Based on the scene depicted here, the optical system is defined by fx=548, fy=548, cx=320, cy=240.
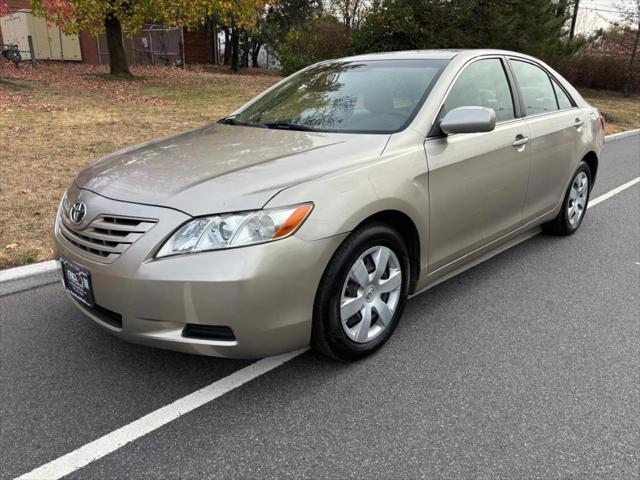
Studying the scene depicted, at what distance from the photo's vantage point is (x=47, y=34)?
2347cm

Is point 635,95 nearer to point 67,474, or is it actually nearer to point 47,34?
point 47,34

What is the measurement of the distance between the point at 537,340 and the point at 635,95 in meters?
26.9

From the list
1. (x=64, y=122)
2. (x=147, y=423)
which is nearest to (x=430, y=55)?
(x=147, y=423)

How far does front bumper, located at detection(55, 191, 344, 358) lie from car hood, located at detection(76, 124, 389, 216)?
0.14m

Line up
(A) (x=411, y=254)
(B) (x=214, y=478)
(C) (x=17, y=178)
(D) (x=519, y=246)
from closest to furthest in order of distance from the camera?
(B) (x=214, y=478), (A) (x=411, y=254), (D) (x=519, y=246), (C) (x=17, y=178)

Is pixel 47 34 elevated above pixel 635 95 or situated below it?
above

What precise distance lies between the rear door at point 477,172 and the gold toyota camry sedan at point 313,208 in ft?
0.04

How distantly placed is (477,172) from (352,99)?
3.05 ft

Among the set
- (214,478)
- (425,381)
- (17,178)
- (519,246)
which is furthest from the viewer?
(17,178)

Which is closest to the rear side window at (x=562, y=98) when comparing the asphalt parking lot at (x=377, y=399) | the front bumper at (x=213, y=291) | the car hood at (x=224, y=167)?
the asphalt parking lot at (x=377, y=399)

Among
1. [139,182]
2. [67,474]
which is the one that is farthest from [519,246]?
[67,474]

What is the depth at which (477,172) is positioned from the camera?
11.3ft

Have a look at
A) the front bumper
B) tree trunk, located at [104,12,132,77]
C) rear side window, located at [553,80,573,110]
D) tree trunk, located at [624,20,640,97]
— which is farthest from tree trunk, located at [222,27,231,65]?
the front bumper

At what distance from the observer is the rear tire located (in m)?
4.89
